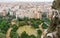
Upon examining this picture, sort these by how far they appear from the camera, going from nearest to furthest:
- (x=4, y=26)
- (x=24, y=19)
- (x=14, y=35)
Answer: (x=14, y=35) < (x=4, y=26) < (x=24, y=19)

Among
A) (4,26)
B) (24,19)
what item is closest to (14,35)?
(4,26)

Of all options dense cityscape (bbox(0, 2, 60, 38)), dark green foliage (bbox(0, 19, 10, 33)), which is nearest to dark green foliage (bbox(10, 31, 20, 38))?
dense cityscape (bbox(0, 2, 60, 38))

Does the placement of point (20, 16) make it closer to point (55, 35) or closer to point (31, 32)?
point (31, 32)

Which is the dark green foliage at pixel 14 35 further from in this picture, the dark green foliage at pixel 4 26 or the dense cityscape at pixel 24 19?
the dark green foliage at pixel 4 26

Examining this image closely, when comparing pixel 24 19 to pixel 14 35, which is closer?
pixel 14 35

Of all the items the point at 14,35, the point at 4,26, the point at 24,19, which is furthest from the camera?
the point at 24,19

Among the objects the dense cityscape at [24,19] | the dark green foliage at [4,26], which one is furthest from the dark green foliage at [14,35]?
the dark green foliage at [4,26]

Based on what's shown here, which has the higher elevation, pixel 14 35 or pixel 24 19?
pixel 24 19

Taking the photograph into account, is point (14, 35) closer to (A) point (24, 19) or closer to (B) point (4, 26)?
(B) point (4, 26)

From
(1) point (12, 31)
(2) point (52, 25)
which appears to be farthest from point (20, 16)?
(2) point (52, 25)

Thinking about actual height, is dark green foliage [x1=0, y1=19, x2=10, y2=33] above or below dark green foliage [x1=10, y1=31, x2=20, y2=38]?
above

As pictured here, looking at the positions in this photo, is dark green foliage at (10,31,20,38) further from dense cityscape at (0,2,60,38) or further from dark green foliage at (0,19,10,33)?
dark green foliage at (0,19,10,33)
